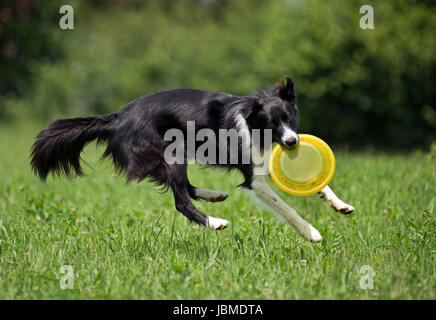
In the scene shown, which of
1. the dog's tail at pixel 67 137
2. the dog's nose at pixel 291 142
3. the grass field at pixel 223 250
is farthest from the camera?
the dog's tail at pixel 67 137

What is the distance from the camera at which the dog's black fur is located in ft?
12.5

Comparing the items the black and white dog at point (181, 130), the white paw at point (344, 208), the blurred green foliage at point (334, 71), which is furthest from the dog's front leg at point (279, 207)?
the blurred green foliage at point (334, 71)

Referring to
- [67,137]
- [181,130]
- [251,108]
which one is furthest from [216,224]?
[67,137]

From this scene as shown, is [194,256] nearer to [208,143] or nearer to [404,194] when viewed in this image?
[208,143]

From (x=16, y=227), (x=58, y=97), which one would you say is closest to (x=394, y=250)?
(x=16, y=227)

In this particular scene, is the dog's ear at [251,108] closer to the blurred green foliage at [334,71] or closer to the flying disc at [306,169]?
the flying disc at [306,169]

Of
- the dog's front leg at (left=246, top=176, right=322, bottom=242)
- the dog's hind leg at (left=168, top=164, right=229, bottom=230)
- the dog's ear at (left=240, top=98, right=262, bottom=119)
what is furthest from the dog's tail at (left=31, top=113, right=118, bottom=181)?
the dog's front leg at (left=246, top=176, right=322, bottom=242)

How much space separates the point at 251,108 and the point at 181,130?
62 centimetres

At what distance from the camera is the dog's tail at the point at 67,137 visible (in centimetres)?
405

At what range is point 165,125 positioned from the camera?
12.9 feet

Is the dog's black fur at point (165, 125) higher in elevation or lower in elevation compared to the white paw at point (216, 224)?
higher

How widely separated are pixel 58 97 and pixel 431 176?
1850 centimetres

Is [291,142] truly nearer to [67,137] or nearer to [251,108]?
[251,108]

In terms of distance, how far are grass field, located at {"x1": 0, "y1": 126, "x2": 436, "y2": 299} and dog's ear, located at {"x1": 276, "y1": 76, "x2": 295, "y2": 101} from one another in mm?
1145
